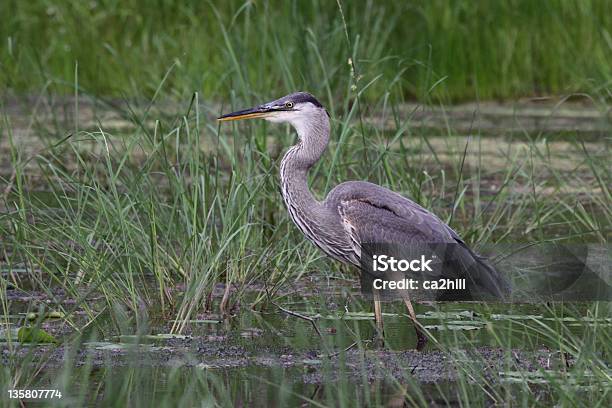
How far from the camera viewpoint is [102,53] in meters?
11.4

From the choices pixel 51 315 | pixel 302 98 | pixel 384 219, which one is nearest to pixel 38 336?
pixel 51 315

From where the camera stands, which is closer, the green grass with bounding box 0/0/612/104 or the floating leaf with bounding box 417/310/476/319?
the floating leaf with bounding box 417/310/476/319

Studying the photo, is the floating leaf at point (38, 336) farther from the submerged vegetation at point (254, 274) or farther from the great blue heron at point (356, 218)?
the great blue heron at point (356, 218)

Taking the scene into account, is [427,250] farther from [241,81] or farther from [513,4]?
[513,4]

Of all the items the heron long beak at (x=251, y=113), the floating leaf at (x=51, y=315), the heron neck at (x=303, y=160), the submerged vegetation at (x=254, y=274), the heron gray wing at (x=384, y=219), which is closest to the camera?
the submerged vegetation at (x=254, y=274)

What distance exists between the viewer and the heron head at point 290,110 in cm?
521

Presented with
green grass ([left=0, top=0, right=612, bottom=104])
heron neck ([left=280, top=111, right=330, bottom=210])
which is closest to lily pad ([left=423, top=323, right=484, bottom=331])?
heron neck ([left=280, top=111, right=330, bottom=210])

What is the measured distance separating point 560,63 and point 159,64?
11.5 ft

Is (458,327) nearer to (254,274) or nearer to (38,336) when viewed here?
(254,274)

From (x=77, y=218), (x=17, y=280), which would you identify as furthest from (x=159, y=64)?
(x=77, y=218)

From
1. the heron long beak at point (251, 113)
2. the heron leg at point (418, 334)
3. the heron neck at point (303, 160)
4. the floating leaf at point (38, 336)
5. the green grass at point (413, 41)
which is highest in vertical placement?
the green grass at point (413, 41)

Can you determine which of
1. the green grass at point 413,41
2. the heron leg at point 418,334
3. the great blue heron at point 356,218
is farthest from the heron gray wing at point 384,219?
the green grass at point 413,41

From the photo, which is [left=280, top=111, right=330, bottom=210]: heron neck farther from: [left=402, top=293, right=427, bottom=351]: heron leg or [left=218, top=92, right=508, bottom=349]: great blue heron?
[left=402, top=293, right=427, bottom=351]: heron leg

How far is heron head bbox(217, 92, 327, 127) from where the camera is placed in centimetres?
521
